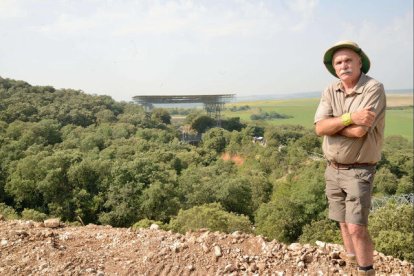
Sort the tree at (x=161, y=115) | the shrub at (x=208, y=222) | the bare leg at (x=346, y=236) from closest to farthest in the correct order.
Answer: the bare leg at (x=346, y=236) < the shrub at (x=208, y=222) < the tree at (x=161, y=115)

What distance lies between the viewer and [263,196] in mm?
27594

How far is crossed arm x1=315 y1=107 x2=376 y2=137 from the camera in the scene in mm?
3031

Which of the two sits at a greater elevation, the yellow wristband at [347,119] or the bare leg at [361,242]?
the yellow wristband at [347,119]

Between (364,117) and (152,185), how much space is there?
67.9 feet

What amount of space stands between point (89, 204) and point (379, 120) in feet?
73.1

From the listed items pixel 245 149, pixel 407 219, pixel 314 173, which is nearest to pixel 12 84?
pixel 245 149

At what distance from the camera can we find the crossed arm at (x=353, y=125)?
3.03m

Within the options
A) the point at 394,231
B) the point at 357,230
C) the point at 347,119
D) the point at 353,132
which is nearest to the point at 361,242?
the point at 357,230

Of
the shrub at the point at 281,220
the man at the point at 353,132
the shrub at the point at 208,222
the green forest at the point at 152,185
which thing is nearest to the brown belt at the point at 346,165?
the man at the point at 353,132

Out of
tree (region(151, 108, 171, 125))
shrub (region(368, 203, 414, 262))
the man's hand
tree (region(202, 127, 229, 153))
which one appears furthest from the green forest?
tree (region(151, 108, 171, 125))

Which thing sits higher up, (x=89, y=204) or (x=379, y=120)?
(x=379, y=120)

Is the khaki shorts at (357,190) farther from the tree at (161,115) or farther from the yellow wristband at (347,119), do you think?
the tree at (161,115)

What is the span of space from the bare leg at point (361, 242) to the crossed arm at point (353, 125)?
0.91 metres

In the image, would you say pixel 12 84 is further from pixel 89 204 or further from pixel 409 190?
pixel 409 190
